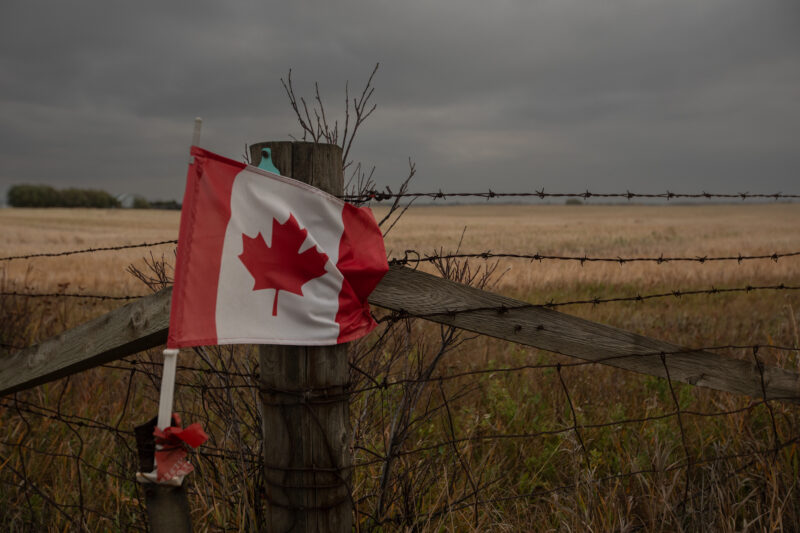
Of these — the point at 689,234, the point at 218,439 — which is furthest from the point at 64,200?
the point at 218,439

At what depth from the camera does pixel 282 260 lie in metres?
1.93

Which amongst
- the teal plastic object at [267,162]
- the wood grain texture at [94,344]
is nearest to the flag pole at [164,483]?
the teal plastic object at [267,162]

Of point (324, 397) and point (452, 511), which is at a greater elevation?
point (324, 397)

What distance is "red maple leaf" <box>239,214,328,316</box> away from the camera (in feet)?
6.16

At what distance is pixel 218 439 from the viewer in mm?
3797

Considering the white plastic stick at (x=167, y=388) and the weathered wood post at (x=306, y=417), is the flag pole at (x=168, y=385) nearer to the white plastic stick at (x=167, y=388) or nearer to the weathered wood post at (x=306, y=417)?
the white plastic stick at (x=167, y=388)

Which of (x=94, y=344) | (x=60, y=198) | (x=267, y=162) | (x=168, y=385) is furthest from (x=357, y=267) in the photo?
(x=60, y=198)

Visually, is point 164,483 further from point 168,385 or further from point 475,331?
point 475,331

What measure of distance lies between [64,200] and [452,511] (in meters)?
105

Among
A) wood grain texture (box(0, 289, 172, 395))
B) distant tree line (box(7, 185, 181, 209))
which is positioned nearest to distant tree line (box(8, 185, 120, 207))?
distant tree line (box(7, 185, 181, 209))

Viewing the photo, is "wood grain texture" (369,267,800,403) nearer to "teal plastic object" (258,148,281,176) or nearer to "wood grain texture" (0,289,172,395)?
"teal plastic object" (258,148,281,176)

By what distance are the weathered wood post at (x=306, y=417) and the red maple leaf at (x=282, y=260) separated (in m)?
0.23

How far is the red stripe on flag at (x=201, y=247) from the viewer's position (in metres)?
1.73

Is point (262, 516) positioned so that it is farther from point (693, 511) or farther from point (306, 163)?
point (693, 511)
